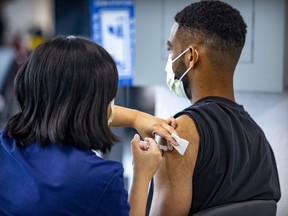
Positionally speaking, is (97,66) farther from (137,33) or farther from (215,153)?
(137,33)

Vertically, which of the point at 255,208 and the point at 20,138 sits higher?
the point at 20,138

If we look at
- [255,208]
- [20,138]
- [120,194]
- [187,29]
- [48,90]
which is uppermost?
[187,29]

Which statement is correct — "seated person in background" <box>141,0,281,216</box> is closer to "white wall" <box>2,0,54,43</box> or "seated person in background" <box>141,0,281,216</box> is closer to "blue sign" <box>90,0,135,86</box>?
"blue sign" <box>90,0,135,86</box>

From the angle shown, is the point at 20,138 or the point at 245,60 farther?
the point at 245,60

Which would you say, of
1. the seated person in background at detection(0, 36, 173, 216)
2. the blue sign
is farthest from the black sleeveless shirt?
the blue sign

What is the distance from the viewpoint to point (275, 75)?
192 cm

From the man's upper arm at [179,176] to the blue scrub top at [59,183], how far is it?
0.83 ft

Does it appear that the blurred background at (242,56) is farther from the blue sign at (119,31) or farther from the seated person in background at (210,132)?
the seated person in background at (210,132)

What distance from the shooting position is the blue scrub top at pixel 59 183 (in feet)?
3.48

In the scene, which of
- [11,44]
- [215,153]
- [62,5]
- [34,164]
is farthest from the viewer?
[11,44]

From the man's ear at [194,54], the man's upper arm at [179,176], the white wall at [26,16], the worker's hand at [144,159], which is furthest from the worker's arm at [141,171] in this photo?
the white wall at [26,16]

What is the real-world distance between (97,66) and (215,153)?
0.42 meters

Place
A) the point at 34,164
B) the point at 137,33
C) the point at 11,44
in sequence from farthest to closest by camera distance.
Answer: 1. the point at 11,44
2. the point at 137,33
3. the point at 34,164

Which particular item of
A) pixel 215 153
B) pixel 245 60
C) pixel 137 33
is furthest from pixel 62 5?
pixel 215 153
